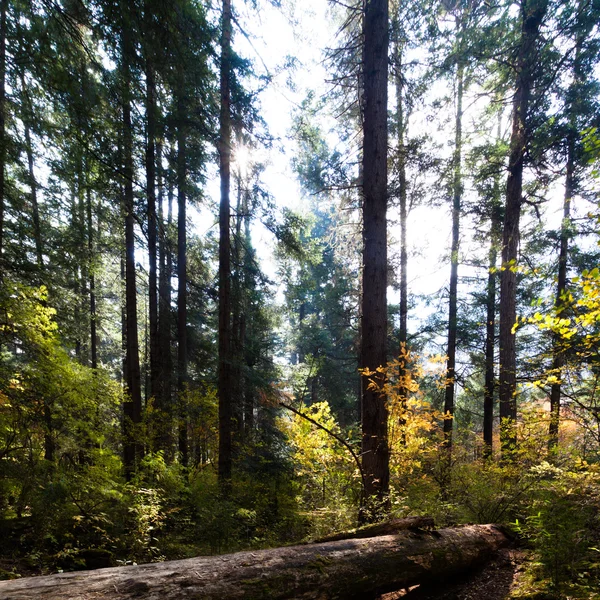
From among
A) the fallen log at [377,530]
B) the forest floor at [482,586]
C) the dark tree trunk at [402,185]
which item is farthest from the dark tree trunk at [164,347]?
the forest floor at [482,586]

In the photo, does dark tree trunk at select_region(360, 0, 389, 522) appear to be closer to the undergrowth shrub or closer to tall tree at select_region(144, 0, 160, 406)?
the undergrowth shrub

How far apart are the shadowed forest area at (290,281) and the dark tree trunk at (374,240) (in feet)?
0.12

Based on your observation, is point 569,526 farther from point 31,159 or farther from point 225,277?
point 31,159

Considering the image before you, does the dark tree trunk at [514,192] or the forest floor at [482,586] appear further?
the dark tree trunk at [514,192]

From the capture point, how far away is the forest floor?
3037 millimetres

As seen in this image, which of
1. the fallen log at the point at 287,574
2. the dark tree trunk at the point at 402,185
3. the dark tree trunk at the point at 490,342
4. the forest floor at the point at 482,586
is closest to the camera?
the fallen log at the point at 287,574

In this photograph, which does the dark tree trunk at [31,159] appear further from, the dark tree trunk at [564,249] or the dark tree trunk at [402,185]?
the dark tree trunk at [564,249]

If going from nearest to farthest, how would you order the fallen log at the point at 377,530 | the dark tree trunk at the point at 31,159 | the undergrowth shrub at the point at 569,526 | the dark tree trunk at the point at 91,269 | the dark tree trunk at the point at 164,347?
the undergrowth shrub at the point at 569,526 → the fallen log at the point at 377,530 → the dark tree trunk at the point at 31,159 → the dark tree trunk at the point at 91,269 → the dark tree trunk at the point at 164,347

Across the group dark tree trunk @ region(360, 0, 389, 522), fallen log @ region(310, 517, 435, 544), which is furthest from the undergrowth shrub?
dark tree trunk @ region(360, 0, 389, 522)

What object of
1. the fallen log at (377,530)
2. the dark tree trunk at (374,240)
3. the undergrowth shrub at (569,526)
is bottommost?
the fallen log at (377,530)

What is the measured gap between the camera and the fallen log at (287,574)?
7.14ft

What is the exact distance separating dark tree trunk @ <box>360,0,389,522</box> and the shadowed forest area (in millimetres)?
36

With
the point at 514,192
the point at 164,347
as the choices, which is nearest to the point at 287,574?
the point at 514,192

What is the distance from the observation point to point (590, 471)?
3.55 meters
